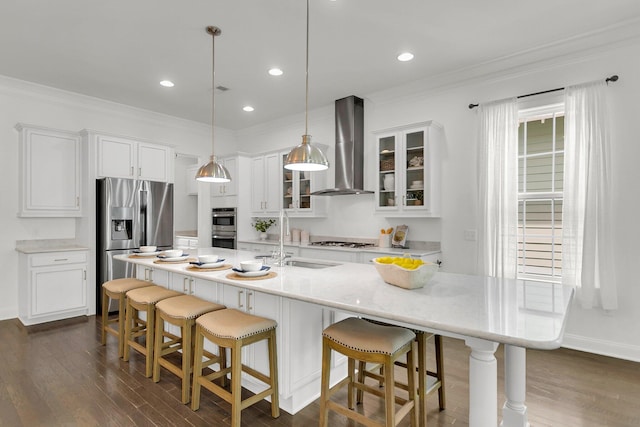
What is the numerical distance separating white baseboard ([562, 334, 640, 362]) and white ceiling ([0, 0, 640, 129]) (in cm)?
277

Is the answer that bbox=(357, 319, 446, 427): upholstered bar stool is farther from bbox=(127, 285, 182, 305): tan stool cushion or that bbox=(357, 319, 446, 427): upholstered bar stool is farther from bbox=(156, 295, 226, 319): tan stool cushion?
bbox=(127, 285, 182, 305): tan stool cushion

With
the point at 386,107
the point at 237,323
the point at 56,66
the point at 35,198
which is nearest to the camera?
the point at 237,323

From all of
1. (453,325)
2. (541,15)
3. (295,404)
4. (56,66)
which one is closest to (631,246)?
(541,15)

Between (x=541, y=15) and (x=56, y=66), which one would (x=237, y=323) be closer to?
(x=541, y=15)

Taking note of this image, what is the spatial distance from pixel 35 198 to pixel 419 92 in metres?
4.90

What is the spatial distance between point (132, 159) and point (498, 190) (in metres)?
4.67

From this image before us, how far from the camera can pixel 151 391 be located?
253 centimetres

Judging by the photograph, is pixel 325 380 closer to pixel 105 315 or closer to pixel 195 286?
pixel 195 286

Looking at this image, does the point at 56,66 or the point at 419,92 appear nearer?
the point at 56,66

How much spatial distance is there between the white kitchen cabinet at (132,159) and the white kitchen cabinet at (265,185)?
1.31m

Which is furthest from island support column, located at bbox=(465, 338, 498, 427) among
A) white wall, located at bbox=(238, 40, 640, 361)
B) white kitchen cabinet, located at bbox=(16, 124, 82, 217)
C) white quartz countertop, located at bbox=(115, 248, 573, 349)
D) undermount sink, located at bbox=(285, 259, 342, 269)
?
white kitchen cabinet, located at bbox=(16, 124, 82, 217)

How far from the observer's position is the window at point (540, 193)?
3.58 metres

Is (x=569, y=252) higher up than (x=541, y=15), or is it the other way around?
(x=541, y=15)

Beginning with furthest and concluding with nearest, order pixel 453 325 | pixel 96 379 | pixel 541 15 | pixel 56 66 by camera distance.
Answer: pixel 56 66, pixel 541 15, pixel 96 379, pixel 453 325
